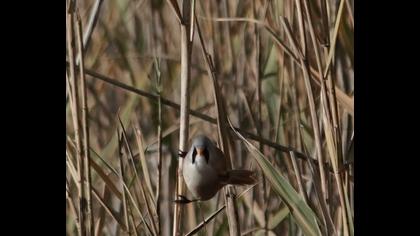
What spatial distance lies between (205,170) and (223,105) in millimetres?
89

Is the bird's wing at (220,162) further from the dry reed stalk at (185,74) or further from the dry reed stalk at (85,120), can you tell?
the dry reed stalk at (85,120)

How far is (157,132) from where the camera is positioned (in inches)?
42.4

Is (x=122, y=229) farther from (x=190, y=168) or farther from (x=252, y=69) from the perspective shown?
(x=252, y=69)

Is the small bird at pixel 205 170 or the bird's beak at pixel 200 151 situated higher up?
the bird's beak at pixel 200 151

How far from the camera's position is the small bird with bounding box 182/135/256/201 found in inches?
40.3

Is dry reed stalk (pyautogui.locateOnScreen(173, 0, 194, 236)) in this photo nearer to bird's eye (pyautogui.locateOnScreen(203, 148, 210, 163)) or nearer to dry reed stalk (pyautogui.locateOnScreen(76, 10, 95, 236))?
bird's eye (pyautogui.locateOnScreen(203, 148, 210, 163))

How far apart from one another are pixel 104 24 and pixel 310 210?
0.37 meters

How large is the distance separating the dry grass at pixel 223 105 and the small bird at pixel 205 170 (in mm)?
13

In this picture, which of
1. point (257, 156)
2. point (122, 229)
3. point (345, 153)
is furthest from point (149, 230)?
point (345, 153)

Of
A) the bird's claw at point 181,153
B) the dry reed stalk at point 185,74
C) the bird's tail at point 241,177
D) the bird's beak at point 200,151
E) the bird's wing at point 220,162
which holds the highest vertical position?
the dry reed stalk at point 185,74

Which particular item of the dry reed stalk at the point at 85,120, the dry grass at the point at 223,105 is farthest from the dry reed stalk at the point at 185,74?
the dry reed stalk at the point at 85,120

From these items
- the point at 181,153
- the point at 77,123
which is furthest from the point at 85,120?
the point at 181,153

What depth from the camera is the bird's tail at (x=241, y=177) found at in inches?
41.3

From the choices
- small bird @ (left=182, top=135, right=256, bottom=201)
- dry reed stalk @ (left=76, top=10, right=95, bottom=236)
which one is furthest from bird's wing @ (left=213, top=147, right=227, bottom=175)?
dry reed stalk @ (left=76, top=10, right=95, bottom=236)
